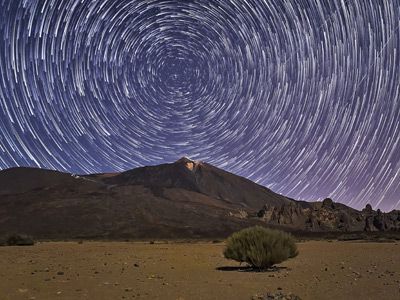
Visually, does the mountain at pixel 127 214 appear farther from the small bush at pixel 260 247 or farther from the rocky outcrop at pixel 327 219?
the small bush at pixel 260 247

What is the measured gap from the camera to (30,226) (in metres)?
89.7

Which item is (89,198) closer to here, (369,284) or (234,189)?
(234,189)

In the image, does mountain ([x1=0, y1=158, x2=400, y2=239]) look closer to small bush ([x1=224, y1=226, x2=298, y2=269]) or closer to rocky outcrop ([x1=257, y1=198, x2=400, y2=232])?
rocky outcrop ([x1=257, y1=198, x2=400, y2=232])

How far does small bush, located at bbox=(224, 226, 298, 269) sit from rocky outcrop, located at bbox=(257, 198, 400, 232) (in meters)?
92.7

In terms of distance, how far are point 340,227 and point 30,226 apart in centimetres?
6812

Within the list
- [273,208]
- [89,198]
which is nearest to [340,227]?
[273,208]

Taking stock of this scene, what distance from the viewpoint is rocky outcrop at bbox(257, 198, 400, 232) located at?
110 m

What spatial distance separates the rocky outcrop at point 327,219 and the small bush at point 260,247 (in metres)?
92.7

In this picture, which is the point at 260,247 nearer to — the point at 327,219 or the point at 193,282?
the point at 193,282

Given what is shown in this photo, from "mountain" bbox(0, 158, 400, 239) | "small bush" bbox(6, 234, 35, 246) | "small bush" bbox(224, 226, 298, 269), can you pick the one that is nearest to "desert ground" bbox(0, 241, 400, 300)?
"small bush" bbox(224, 226, 298, 269)

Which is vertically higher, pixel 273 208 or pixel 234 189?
pixel 234 189

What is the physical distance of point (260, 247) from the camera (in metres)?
18.8

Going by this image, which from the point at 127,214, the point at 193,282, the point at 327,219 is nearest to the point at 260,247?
the point at 193,282

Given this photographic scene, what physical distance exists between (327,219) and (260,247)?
106m
